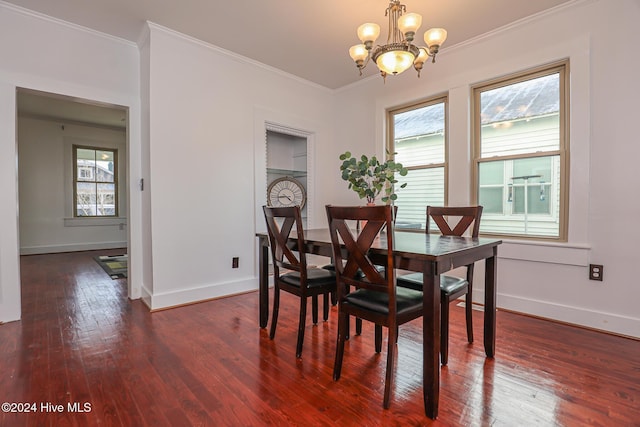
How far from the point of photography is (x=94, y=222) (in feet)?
23.0

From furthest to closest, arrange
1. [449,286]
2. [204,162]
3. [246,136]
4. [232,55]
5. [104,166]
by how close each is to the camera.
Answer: [104,166] < [246,136] < [232,55] < [204,162] < [449,286]

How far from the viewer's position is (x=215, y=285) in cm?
342

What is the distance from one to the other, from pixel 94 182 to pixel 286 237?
683cm

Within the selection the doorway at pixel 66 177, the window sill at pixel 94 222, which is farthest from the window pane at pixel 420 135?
the window sill at pixel 94 222

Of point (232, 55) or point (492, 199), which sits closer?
point (492, 199)

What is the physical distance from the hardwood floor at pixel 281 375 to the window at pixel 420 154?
1.40m

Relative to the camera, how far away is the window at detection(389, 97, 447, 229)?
3645 millimetres

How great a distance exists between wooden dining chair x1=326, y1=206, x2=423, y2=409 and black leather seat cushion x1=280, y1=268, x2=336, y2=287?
0.35m

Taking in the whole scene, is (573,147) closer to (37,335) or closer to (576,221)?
(576,221)

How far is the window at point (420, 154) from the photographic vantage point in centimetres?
364

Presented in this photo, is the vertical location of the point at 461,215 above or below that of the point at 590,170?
below

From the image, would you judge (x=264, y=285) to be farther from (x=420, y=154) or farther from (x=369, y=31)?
(x=420, y=154)

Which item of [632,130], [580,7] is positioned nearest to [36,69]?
[580,7]

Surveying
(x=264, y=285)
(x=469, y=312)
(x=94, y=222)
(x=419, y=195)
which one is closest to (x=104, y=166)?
(x=94, y=222)
